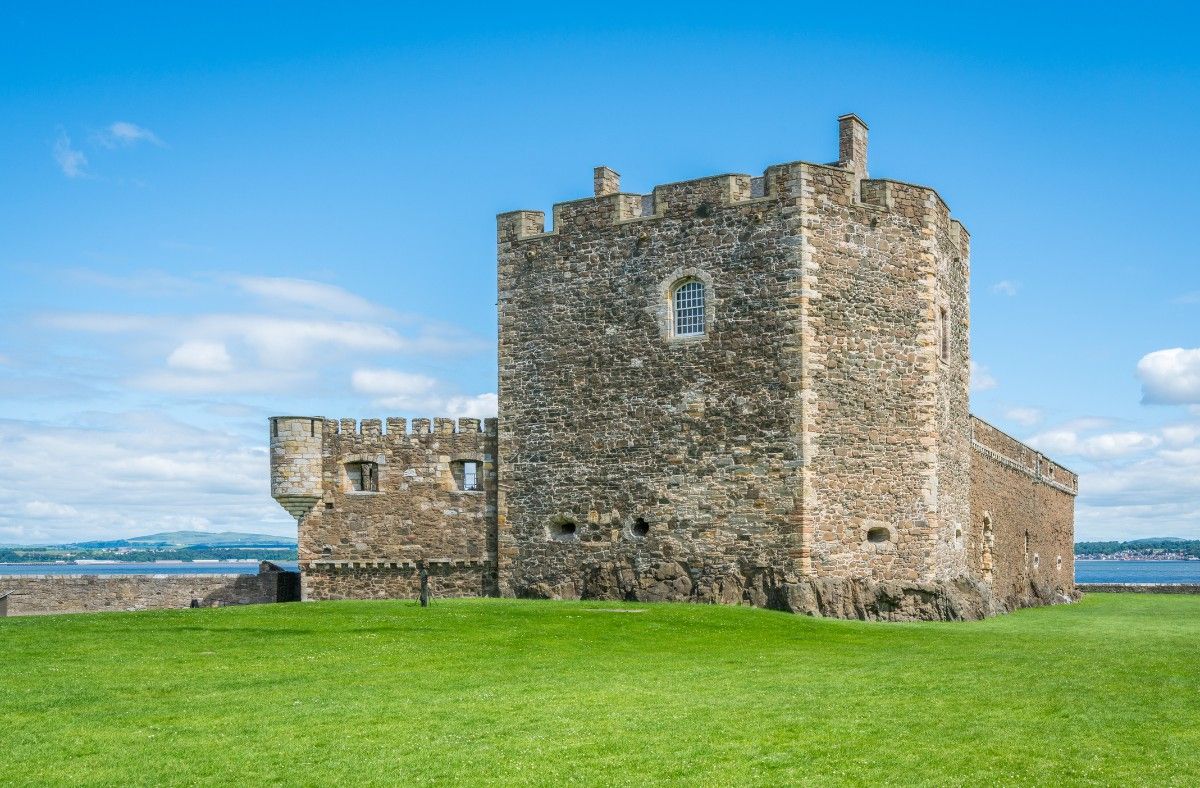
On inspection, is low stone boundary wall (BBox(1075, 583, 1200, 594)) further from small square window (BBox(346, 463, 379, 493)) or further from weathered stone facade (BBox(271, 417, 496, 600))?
small square window (BBox(346, 463, 379, 493))

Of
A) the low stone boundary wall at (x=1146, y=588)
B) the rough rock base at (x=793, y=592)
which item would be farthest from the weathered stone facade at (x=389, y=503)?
the low stone boundary wall at (x=1146, y=588)

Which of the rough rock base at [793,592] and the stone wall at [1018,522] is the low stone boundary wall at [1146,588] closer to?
the stone wall at [1018,522]

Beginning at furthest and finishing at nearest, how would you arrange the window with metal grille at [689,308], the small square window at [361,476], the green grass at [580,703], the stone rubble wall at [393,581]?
the small square window at [361,476] < the stone rubble wall at [393,581] < the window with metal grille at [689,308] < the green grass at [580,703]

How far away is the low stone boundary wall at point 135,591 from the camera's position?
29.7m

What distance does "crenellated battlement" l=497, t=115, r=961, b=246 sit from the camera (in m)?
26.9

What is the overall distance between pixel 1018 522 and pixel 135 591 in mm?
25346

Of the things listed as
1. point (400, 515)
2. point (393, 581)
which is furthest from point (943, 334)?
point (393, 581)

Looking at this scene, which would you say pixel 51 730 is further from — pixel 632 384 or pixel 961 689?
pixel 632 384

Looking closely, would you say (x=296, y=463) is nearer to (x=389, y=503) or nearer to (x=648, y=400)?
(x=389, y=503)

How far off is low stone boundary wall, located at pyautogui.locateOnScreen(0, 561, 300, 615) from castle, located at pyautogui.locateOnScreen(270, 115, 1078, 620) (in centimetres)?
143

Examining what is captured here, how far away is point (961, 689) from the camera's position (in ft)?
47.5

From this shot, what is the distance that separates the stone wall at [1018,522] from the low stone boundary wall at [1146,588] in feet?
7.01

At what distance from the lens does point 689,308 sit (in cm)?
2789

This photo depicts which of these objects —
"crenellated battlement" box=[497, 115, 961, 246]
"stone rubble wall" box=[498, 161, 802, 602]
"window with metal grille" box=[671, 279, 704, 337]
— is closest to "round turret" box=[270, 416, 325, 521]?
"stone rubble wall" box=[498, 161, 802, 602]
